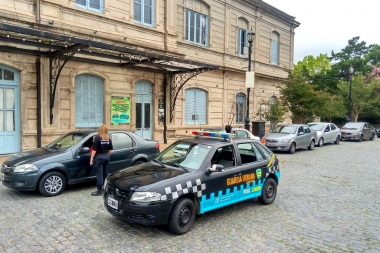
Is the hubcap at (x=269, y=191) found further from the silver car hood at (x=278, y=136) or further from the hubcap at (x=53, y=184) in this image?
the silver car hood at (x=278, y=136)

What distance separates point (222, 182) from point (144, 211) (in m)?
1.64

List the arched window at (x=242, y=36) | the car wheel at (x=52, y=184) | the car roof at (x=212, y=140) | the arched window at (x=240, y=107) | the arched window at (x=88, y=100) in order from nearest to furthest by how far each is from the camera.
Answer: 1. the car roof at (x=212, y=140)
2. the car wheel at (x=52, y=184)
3. the arched window at (x=88, y=100)
4. the arched window at (x=242, y=36)
5. the arched window at (x=240, y=107)

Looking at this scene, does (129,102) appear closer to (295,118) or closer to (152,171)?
(152,171)

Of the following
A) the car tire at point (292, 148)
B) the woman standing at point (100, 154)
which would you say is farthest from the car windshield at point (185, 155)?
the car tire at point (292, 148)

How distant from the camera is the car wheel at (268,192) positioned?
657 cm

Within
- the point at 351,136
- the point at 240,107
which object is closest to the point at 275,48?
the point at 240,107

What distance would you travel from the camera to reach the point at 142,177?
201 inches

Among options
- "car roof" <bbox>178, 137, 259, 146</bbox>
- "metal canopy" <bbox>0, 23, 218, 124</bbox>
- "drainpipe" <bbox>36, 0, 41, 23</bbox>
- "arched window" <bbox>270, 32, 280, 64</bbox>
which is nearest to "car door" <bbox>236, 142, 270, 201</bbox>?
"car roof" <bbox>178, 137, 259, 146</bbox>

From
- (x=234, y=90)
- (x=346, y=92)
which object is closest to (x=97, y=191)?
(x=234, y=90)

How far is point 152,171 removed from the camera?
5.43 m

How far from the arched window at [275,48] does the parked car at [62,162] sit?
20585 mm

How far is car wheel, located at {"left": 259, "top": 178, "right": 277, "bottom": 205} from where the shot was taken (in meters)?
6.57

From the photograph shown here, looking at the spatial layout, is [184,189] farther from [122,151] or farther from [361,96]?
[361,96]

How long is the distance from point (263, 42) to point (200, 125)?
10114 mm
